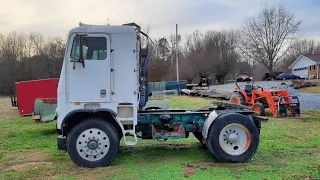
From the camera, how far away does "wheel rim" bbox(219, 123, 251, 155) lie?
644cm

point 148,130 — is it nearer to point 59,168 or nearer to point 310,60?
point 59,168

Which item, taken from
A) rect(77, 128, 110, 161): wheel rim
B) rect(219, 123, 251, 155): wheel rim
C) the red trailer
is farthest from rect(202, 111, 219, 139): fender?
the red trailer

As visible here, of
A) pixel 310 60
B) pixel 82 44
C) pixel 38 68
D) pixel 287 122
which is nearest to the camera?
pixel 82 44

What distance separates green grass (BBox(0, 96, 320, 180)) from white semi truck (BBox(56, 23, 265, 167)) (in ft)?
1.07

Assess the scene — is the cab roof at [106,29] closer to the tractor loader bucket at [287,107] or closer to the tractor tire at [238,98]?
the tractor loader bucket at [287,107]

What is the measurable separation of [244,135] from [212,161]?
0.79m

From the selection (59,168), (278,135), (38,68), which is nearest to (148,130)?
(59,168)

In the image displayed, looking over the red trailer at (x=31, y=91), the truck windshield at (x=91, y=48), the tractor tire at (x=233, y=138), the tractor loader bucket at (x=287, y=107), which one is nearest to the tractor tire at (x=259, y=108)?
the tractor loader bucket at (x=287, y=107)

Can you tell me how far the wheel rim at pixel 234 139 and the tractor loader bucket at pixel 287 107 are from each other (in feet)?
22.0

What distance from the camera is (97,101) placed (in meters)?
6.12

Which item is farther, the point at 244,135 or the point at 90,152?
the point at 244,135

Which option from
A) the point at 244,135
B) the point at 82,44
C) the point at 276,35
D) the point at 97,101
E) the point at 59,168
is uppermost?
the point at 276,35

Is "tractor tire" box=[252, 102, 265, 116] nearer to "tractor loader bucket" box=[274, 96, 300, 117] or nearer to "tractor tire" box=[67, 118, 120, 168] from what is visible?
"tractor loader bucket" box=[274, 96, 300, 117]

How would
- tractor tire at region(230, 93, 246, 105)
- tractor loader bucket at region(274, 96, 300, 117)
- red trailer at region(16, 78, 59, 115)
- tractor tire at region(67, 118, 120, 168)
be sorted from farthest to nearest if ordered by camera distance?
1. tractor tire at region(230, 93, 246, 105)
2. red trailer at region(16, 78, 59, 115)
3. tractor loader bucket at region(274, 96, 300, 117)
4. tractor tire at region(67, 118, 120, 168)
